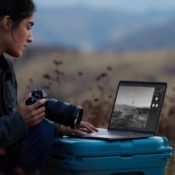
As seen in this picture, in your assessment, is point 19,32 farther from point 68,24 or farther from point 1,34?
point 68,24

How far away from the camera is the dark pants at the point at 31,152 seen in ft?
14.4

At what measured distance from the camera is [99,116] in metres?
6.90

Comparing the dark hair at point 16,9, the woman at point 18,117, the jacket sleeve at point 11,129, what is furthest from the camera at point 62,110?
the dark hair at point 16,9

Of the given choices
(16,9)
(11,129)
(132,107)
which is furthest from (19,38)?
(132,107)

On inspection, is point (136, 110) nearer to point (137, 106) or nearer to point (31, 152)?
point (137, 106)

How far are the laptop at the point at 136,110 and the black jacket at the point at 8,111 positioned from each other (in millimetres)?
358

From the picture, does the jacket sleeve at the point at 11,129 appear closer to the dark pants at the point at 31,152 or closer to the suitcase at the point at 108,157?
the dark pants at the point at 31,152

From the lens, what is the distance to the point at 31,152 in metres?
4.39

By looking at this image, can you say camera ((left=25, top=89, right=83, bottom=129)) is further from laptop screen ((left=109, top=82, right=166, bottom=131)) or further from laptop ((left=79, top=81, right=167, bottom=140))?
laptop screen ((left=109, top=82, right=166, bottom=131))

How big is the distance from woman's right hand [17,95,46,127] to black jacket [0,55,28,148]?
22mm

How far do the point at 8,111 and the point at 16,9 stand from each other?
0.47 metres

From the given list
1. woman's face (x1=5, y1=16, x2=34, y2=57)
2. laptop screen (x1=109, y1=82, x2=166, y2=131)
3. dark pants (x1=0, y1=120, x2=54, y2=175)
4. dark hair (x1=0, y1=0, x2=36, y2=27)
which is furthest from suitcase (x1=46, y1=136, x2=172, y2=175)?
dark hair (x1=0, y1=0, x2=36, y2=27)

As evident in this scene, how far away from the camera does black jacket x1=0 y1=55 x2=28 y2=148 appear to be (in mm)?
4355

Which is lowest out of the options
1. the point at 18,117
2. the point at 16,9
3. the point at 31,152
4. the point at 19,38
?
the point at 31,152
